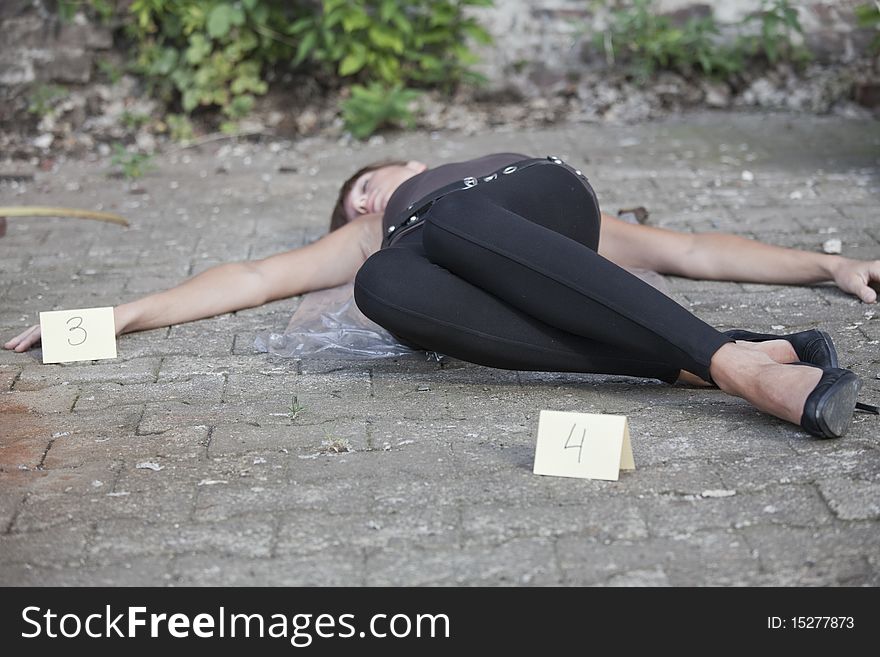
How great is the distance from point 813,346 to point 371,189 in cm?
135

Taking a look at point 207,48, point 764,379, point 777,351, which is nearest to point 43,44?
point 207,48

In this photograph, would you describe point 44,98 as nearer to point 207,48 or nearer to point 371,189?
point 207,48

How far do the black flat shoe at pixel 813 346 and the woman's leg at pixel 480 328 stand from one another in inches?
10.2

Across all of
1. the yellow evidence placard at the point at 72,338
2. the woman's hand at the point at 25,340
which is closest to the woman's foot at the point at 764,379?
the yellow evidence placard at the point at 72,338

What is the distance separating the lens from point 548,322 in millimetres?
2291

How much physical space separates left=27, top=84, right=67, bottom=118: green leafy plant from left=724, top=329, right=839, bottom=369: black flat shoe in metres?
4.11

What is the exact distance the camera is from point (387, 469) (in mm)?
2072

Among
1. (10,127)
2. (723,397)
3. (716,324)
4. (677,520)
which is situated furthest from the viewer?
(10,127)

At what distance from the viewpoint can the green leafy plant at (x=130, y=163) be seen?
480cm

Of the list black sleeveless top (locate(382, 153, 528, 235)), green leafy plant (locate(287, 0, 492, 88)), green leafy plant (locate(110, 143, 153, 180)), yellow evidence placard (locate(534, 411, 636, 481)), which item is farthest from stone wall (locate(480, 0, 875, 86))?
yellow evidence placard (locate(534, 411, 636, 481))

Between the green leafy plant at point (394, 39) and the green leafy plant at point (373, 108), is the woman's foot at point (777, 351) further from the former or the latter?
the green leafy plant at point (394, 39)
